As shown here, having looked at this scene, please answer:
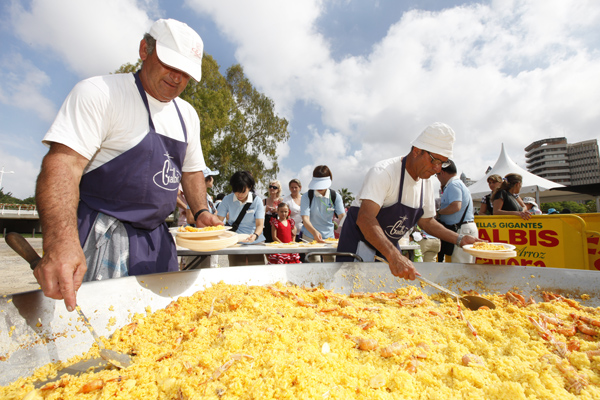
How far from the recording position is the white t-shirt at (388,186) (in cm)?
241

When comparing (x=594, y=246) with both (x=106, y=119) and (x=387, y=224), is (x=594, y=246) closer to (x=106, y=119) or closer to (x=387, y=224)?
(x=387, y=224)

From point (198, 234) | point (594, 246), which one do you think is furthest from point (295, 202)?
point (198, 234)

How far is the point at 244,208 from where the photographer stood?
5.02 m

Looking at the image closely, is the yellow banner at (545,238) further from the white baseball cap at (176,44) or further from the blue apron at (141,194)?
the white baseball cap at (176,44)

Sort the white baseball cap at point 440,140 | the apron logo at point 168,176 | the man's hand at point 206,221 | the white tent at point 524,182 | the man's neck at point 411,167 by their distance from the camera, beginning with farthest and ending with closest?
the white tent at point 524,182
the man's neck at point 411,167
the white baseball cap at point 440,140
the man's hand at point 206,221
the apron logo at point 168,176

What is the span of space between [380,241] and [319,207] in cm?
332

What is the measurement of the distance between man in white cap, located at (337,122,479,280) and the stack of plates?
103cm

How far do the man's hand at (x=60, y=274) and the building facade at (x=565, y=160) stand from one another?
108 metres

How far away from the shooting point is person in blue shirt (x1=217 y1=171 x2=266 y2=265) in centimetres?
499

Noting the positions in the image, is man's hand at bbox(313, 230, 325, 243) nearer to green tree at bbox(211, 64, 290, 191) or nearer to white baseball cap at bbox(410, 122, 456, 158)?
white baseball cap at bbox(410, 122, 456, 158)

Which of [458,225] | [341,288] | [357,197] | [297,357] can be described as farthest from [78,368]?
[458,225]

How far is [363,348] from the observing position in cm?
124

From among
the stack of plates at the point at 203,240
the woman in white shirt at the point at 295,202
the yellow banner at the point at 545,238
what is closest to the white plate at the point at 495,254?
the stack of plates at the point at 203,240

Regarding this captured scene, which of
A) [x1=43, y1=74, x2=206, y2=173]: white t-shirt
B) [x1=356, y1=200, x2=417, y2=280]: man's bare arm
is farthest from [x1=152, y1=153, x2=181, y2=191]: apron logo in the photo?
[x1=356, y1=200, x2=417, y2=280]: man's bare arm
